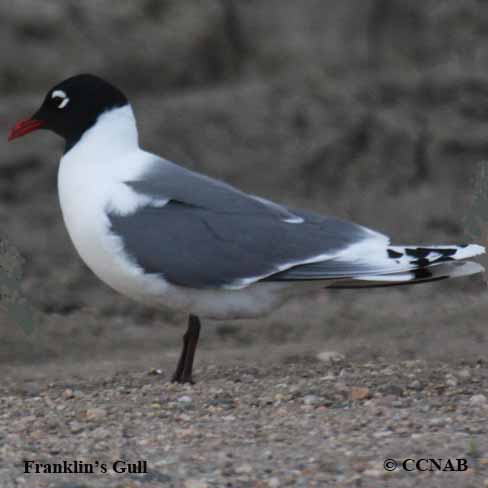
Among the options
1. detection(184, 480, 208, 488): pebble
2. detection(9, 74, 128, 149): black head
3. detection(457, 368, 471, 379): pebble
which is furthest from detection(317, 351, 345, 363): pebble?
detection(184, 480, 208, 488): pebble

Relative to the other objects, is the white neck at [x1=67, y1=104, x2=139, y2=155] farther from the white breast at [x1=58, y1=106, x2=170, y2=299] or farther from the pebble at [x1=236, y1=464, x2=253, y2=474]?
the pebble at [x1=236, y1=464, x2=253, y2=474]

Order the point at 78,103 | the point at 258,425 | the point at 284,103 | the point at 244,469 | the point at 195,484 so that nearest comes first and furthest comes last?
the point at 195,484 → the point at 244,469 → the point at 258,425 → the point at 78,103 → the point at 284,103

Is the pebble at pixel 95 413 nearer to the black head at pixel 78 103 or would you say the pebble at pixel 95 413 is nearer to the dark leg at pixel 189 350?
the dark leg at pixel 189 350

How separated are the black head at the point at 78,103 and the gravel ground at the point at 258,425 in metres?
1.08

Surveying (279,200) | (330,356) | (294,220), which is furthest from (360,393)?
(279,200)

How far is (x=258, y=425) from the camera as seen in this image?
14.2ft

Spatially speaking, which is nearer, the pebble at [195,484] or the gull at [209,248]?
the pebble at [195,484]

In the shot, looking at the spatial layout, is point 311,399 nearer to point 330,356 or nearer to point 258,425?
point 258,425

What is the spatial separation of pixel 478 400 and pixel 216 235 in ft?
3.87

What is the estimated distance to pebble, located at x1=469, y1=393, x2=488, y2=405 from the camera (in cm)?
454

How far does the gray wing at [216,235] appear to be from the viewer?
485 centimetres

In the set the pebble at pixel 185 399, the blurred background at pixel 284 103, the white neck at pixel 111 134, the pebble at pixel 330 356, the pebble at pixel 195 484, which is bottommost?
the pebble at pixel 195 484

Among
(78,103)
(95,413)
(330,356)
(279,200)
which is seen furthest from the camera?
(279,200)

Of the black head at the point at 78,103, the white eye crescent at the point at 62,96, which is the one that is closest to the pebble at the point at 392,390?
the black head at the point at 78,103
